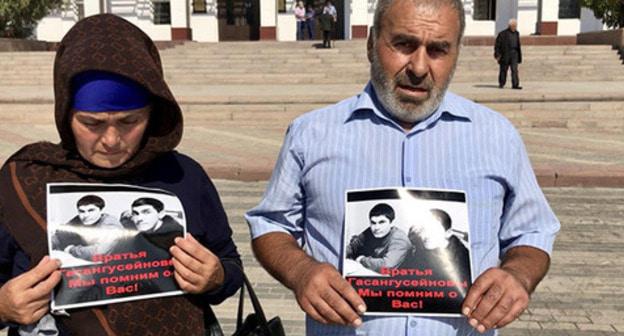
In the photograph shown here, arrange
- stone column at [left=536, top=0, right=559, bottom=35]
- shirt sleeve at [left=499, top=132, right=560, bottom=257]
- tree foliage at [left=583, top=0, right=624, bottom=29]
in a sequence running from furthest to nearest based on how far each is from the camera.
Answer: stone column at [left=536, top=0, right=559, bottom=35] < tree foliage at [left=583, top=0, right=624, bottom=29] < shirt sleeve at [left=499, top=132, right=560, bottom=257]

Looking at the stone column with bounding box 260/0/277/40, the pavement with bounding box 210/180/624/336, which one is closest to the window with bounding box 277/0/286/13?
the stone column with bounding box 260/0/277/40

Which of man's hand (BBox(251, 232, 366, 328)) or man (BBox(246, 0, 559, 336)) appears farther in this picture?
man (BBox(246, 0, 559, 336))

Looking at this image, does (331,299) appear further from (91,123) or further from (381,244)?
(91,123)

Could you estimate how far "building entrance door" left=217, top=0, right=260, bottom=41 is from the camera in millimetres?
29547

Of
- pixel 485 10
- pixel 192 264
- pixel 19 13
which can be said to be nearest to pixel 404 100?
pixel 192 264

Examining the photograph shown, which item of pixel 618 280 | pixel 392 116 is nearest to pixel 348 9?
pixel 618 280

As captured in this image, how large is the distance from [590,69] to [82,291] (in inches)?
735

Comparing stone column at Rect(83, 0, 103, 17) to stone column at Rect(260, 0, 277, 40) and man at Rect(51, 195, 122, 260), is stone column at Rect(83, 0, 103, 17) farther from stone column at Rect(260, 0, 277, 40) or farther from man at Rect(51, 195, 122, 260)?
man at Rect(51, 195, 122, 260)

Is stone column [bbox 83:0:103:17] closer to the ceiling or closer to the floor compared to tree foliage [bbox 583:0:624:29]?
closer to the ceiling

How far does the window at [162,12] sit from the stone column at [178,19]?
0.71 metres

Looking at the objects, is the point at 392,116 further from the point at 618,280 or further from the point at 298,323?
the point at 618,280

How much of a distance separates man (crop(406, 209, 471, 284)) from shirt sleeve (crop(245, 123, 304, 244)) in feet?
1.16

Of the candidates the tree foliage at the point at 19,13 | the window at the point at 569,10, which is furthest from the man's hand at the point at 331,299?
the window at the point at 569,10

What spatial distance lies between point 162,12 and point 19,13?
23.9ft
